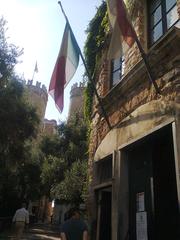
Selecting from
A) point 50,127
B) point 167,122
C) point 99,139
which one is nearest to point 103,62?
point 99,139

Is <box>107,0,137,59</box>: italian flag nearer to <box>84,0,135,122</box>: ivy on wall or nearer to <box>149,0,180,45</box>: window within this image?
<box>149,0,180,45</box>: window

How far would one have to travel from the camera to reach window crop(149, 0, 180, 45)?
670 centimetres

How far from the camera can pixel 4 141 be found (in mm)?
14578

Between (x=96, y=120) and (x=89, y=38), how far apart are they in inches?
111

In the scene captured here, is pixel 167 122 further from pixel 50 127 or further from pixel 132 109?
pixel 50 127

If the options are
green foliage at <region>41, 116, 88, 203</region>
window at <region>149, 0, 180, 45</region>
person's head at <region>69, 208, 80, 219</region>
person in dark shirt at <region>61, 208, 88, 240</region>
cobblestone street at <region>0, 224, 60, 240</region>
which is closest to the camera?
person in dark shirt at <region>61, 208, 88, 240</region>

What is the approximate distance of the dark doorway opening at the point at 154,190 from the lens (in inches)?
218

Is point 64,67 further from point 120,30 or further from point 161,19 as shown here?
point 161,19

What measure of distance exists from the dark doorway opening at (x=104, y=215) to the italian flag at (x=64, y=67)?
2.30 meters

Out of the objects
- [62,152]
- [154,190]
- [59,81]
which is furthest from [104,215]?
[62,152]

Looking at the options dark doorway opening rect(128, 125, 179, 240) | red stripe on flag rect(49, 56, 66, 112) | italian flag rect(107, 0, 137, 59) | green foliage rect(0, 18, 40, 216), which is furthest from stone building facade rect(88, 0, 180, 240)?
green foliage rect(0, 18, 40, 216)

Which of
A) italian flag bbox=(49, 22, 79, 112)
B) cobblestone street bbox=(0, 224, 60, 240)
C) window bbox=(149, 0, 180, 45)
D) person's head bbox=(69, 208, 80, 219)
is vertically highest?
window bbox=(149, 0, 180, 45)

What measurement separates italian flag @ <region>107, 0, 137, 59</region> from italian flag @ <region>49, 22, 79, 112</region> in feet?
4.83

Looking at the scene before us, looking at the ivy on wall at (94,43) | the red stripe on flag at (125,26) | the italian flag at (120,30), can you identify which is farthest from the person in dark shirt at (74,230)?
the ivy on wall at (94,43)
